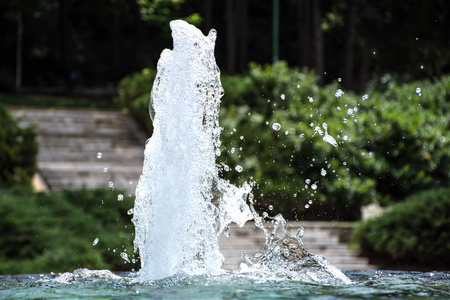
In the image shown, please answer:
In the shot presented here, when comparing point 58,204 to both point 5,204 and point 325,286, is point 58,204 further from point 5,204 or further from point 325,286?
point 325,286

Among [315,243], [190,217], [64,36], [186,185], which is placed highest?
[64,36]

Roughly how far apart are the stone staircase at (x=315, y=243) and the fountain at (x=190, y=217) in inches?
127

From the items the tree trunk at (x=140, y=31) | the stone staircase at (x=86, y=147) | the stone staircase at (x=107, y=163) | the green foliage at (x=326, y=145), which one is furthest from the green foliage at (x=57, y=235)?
the tree trunk at (x=140, y=31)

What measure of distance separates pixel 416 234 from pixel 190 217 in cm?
459

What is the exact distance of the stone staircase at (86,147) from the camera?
1368 centimetres

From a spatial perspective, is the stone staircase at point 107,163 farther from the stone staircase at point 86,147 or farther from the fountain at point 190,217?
the fountain at point 190,217

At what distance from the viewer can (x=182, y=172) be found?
6.11m

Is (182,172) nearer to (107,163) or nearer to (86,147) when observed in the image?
(107,163)

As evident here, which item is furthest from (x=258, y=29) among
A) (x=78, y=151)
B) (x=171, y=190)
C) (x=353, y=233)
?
(x=171, y=190)

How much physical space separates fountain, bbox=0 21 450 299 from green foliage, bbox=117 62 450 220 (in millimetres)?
5368

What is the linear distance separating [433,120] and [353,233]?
438 cm

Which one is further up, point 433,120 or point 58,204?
point 433,120

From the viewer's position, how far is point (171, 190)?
6047mm

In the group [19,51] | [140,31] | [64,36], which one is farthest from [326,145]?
[19,51]
